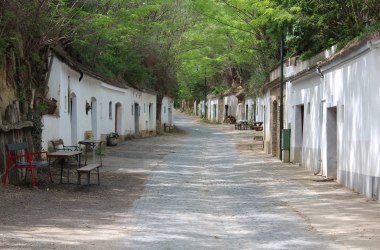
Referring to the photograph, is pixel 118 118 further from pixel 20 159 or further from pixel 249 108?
pixel 249 108

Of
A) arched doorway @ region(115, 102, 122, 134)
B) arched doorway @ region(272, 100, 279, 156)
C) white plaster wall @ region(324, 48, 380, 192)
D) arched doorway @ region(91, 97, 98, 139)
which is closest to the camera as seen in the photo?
white plaster wall @ region(324, 48, 380, 192)

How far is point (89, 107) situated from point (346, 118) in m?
13.1

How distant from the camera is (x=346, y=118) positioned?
43.2 feet

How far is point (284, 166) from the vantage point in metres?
19.6

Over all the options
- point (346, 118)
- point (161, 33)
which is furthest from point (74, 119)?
point (161, 33)

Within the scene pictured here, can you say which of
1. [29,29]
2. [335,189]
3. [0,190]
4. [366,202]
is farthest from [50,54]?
[366,202]

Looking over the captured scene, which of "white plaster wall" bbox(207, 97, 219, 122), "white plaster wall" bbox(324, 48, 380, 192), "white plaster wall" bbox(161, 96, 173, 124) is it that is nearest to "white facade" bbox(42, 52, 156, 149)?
"white plaster wall" bbox(161, 96, 173, 124)

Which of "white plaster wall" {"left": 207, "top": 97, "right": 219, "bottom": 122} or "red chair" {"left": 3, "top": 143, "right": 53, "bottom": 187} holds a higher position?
"white plaster wall" {"left": 207, "top": 97, "right": 219, "bottom": 122}

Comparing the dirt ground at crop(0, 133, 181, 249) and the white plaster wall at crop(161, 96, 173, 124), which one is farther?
the white plaster wall at crop(161, 96, 173, 124)

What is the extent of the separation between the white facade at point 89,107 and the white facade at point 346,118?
7940 mm

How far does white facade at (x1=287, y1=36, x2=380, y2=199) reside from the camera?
1109 centimetres

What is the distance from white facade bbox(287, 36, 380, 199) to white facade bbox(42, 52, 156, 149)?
794cm

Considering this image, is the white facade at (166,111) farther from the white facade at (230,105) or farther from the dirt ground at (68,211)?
the dirt ground at (68,211)

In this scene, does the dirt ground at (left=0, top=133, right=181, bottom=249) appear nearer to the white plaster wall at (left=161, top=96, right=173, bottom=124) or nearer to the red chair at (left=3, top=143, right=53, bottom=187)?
the red chair at (left=3, top=143, right=53, bottom=187)
